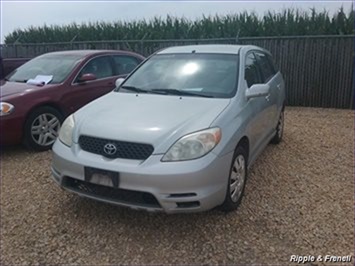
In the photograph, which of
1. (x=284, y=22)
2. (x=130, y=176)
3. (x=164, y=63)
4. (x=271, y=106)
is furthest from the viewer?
(x=284, y=22)

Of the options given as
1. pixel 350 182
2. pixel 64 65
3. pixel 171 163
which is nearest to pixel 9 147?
pixel 64 65

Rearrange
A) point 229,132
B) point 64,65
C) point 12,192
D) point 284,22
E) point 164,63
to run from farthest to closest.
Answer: point 284,22 < point 64,65 < point 164,63 < point 12,192 < point 229,132

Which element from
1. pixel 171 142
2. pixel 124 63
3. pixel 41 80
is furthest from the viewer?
pixel 124 63

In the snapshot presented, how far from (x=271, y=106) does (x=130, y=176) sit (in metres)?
2.62

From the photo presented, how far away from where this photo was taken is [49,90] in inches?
223

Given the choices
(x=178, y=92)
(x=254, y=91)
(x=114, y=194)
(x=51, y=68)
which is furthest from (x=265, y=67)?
(x=51, y=68)

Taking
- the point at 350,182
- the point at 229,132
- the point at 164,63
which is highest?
the point at 164,63

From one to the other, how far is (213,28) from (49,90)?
23.5 feet

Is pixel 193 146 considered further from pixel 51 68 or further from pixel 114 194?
pixel 51 68

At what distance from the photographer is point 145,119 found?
3369 mm

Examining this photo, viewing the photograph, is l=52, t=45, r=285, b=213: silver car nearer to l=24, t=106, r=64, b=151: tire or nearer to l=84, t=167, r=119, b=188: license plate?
l=84, t=167, r=119, b=188: license plate

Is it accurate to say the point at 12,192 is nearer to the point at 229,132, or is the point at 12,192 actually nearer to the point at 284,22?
the point at 229,132

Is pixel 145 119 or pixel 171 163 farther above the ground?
pixel 145 119

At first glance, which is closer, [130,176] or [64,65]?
[130,176]
